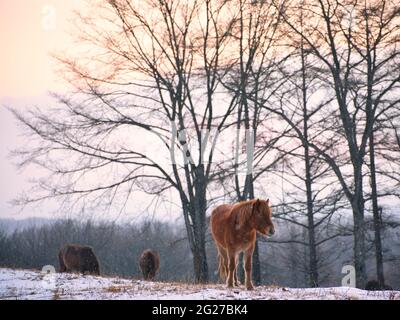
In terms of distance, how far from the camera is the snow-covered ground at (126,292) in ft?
28.1

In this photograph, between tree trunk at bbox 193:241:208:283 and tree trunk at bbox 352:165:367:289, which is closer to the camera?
tree trunk at bbox 352:165:367:289

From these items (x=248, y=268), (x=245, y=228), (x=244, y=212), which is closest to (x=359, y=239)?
(x=248, y=268)

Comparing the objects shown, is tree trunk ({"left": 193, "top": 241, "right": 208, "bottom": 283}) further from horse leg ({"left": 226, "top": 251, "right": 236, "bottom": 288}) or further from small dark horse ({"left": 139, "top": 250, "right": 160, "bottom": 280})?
horse leg ({"left": 226, "top": 251, "right": 236, "bottom": 288})

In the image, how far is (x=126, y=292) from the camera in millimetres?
9305

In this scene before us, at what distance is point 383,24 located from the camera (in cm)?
1612

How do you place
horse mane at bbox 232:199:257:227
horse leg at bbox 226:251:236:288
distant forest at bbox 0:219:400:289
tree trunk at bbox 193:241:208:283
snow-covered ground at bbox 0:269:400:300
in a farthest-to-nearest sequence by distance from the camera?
distant forest at bbox 0:219:400:289
tree trunk at bbox 193:241:208:283
horse leg at bbox 226:251:236:288
horse mane at bbox 232:199:257:227
snow-covered ground at bbox 0:269:400:300

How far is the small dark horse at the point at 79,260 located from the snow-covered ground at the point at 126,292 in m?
9.73

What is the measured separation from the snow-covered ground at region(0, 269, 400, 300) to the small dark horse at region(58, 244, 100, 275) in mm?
9726

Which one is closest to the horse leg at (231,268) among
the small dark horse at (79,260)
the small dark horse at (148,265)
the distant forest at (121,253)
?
the small dark horse at (79,260)

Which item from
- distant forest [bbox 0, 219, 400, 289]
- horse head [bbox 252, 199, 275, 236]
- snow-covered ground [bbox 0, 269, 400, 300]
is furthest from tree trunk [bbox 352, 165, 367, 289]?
distant forest [bbox 0, 219, 400, 289]

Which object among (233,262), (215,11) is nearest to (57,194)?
(215,11)

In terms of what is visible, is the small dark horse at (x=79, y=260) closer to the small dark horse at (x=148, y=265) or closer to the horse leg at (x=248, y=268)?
the small dark horse at (x=148, y=265)

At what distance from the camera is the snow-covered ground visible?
8562mm
